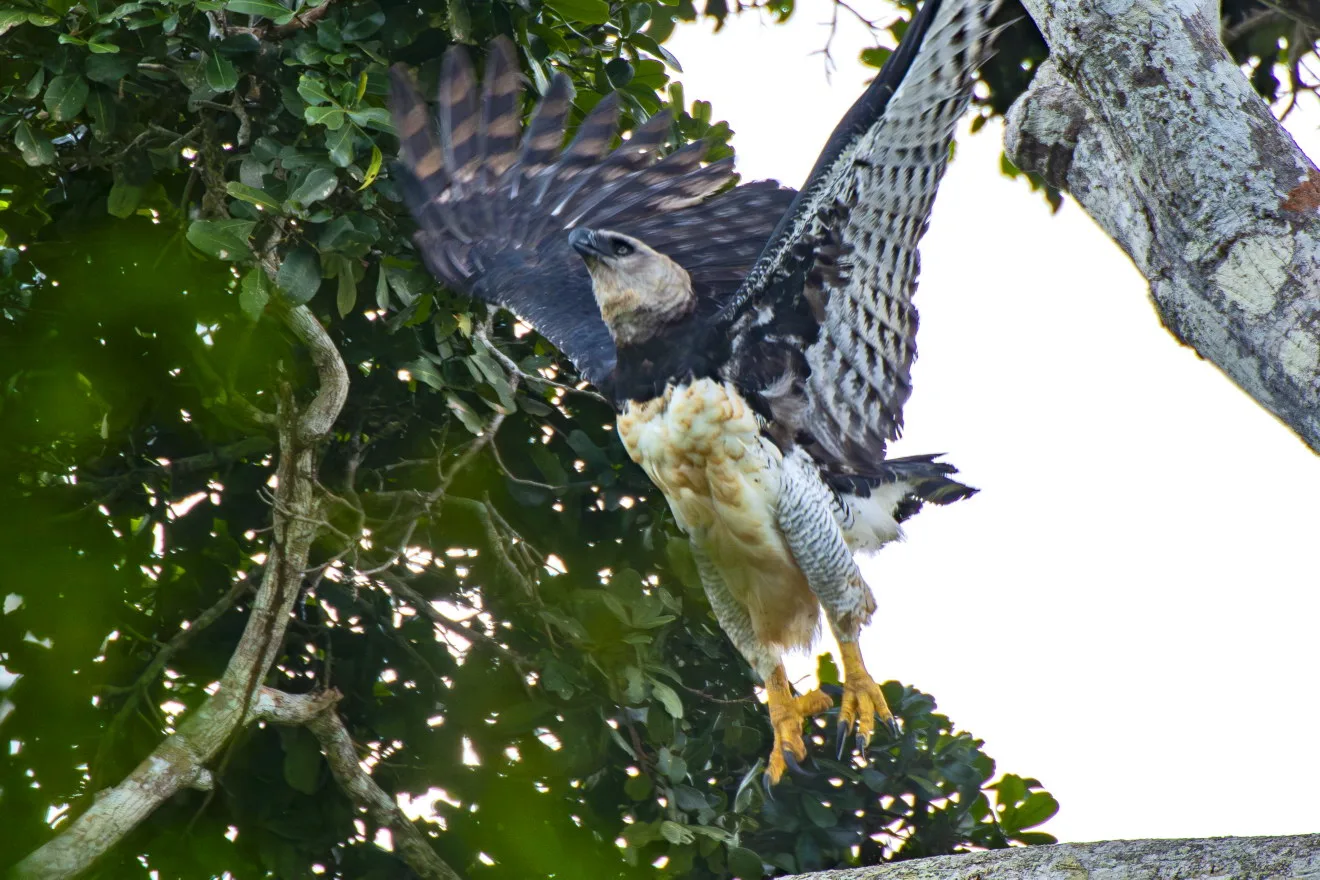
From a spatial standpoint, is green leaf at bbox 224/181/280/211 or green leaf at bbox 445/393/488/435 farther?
green leaf at bbox 445/393/488/435

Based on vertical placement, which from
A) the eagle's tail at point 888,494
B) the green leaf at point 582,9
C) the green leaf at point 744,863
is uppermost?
the green leaf at point 582,9

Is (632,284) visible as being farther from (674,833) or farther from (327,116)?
(674,833)

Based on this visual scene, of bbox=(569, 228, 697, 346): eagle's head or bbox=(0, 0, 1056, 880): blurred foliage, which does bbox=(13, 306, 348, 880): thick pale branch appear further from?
bbox=(569, 228, 697, 346): eagle's head

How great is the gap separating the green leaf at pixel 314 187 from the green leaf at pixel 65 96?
1.84ft

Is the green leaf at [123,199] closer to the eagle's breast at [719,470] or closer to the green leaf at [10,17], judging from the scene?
the green leaf at [10,17]

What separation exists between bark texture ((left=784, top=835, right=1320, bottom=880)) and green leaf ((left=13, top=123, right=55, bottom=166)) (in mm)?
2413

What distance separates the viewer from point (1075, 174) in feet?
7.53

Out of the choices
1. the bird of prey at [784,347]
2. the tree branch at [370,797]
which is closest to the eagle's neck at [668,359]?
the bird of prey at [784,347]

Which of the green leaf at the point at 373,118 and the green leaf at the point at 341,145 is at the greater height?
the green leaf at the point at 373,118

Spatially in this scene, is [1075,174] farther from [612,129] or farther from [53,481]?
[53,481]

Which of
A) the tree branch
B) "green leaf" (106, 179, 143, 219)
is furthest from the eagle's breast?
"green leaf" (106, 179, 143, 219)

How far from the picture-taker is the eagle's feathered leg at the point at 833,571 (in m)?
2.73

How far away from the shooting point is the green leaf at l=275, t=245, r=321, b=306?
2.96 metres

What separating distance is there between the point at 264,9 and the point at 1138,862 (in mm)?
2387
